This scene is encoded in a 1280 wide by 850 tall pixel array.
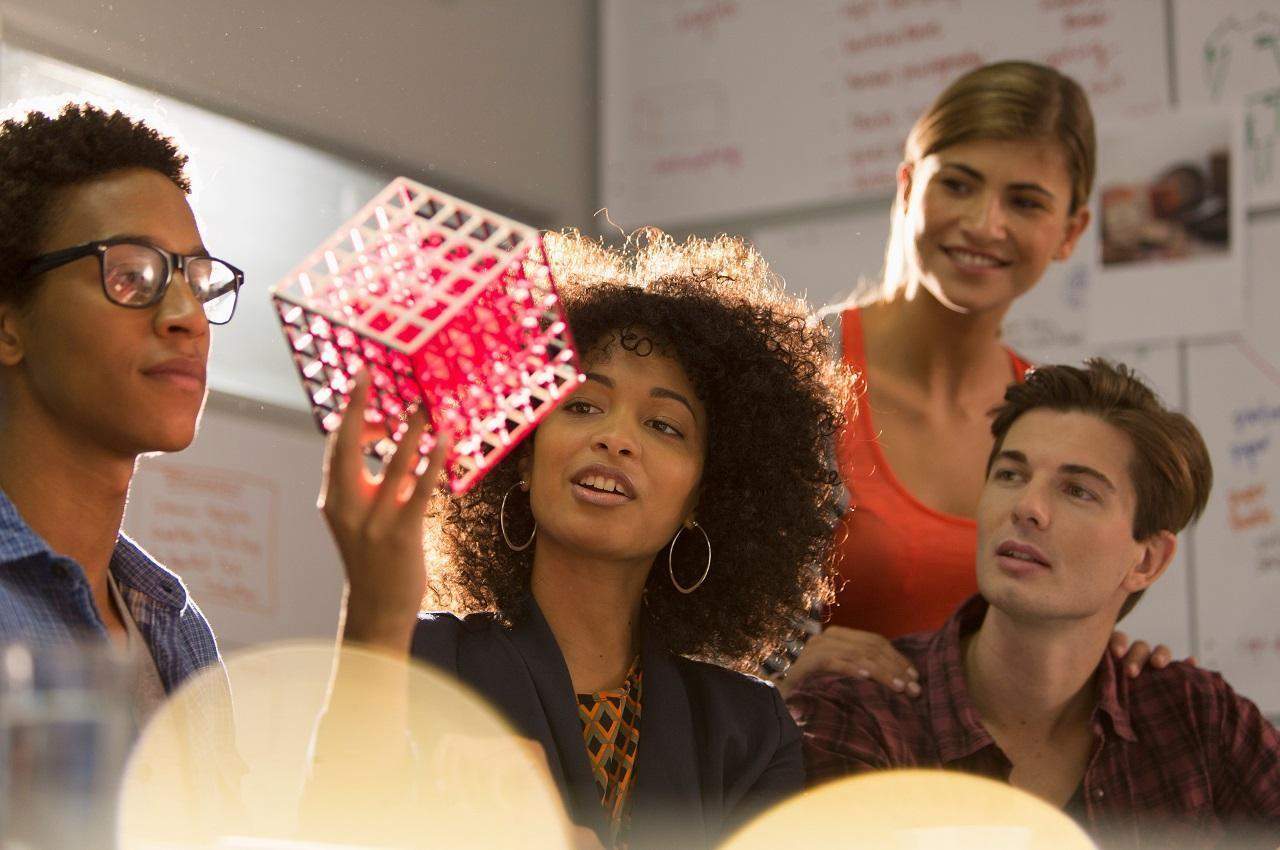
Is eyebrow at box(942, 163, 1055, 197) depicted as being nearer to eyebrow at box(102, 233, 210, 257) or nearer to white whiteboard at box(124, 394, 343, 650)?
eyebrow at box(102, 233, 210, 257)

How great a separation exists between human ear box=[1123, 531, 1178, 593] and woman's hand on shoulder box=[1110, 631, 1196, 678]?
7cm

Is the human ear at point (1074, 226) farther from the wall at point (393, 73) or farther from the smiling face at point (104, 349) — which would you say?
the smiling face at point (104, 349)

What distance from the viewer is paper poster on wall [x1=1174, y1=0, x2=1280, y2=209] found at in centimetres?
364

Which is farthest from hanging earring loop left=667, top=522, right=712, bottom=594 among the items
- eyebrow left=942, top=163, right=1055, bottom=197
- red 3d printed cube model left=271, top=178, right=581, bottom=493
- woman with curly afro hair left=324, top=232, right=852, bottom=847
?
eyebrow left=942, top=163, right=1055, bottom=197

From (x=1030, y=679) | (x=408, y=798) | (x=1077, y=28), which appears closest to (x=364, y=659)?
(x=408, y=798)

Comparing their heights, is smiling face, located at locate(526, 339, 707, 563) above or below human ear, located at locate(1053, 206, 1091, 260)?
below

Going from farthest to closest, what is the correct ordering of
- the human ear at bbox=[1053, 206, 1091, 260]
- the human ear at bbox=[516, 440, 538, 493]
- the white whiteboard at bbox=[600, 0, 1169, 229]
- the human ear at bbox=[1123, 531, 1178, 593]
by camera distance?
the white whiteboard at bbox=[600, 0, 1169, 229], the human ear at bbox=[1053, 206, 1091, 260], the human ear at bbox=[1123, 531, 1178, 593], the human ear at bbox=[516, 440, 538, 493]

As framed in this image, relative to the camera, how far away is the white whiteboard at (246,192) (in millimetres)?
1714

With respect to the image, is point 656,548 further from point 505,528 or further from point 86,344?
point 86,344

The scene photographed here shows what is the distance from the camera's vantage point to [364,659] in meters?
1.17

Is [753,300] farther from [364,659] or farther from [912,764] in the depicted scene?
[364,659]

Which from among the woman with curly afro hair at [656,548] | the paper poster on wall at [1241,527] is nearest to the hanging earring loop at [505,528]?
the woman with curly afro hair at [656,548]

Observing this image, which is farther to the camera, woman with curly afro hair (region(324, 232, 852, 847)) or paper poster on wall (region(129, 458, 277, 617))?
paper poster on wall (region(129, 458, 277, 617))

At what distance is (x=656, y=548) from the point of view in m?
1.77
